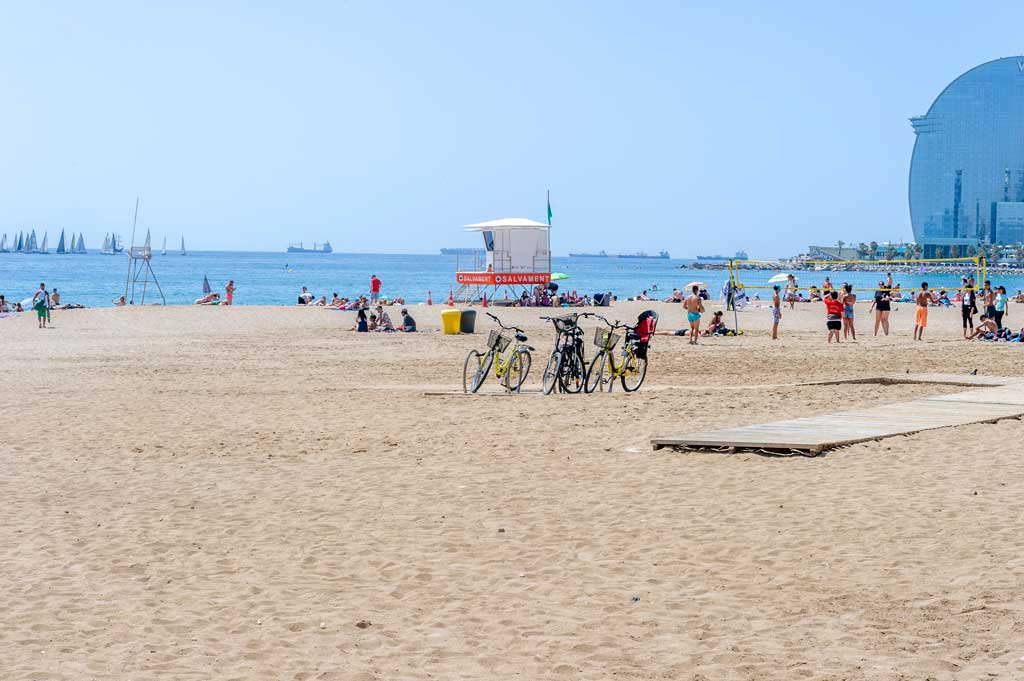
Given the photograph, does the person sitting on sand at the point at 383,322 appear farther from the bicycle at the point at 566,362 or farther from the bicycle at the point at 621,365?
the bicycle at the point at 566,362

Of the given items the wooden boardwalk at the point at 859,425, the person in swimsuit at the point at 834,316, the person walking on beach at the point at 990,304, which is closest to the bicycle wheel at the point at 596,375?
the wooden boardwalk at the point at 859,425

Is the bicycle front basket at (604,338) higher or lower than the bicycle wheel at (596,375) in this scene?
higher

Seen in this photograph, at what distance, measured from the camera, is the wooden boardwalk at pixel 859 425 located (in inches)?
367

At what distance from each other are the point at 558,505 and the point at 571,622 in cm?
240

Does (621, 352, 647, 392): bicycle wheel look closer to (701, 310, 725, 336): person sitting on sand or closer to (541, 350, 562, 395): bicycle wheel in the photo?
(541, 350, 562, 395): bicycle wheel

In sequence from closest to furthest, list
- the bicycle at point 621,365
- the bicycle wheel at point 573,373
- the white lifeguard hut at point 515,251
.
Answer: the bicycle wheel at point 573,373 → the bicycle at point 621,365 → the white lifeguard hut at point 515,251

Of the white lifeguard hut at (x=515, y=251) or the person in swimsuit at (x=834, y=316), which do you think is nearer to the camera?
the person in swimsuit at (x=834, y=316)

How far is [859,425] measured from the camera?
1025cm

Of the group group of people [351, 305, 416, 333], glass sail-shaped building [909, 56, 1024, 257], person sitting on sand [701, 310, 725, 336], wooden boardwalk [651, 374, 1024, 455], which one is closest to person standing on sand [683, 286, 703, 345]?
person sitting on sand [701, 310, 725, 336]

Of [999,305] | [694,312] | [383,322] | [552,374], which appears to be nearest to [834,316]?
[694,312]

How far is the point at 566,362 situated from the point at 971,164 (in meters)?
172

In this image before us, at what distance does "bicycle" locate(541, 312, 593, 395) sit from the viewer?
13930 millimetres

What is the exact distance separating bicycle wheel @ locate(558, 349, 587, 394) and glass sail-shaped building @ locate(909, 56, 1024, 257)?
545 feet

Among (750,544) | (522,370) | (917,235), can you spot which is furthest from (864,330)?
(917,235)
